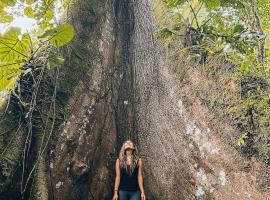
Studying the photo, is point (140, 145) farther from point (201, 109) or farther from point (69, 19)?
point (69, 19)

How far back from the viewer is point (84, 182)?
3.38 meters

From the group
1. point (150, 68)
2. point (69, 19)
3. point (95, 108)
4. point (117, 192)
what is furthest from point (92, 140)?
point (69, 19)

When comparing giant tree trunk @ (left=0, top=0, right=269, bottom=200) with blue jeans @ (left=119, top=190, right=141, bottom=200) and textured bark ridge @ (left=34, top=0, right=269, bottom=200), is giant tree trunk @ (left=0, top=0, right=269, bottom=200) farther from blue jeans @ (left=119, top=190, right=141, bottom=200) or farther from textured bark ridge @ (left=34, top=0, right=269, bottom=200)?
blue jeans @ (left=119, top=190, right=141, bottom=200)

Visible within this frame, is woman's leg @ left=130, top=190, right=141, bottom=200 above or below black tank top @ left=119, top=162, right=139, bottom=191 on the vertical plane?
below

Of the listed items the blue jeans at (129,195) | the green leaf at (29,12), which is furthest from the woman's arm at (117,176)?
the green leaf at (29,12)

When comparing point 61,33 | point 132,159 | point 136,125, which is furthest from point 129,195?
point 61,33

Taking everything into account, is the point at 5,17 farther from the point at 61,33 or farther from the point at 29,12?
the point at 61,33

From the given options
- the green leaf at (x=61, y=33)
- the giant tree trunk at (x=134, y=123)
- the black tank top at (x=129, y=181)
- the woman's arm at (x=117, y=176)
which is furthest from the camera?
the black tank top at (x=129, y=181)

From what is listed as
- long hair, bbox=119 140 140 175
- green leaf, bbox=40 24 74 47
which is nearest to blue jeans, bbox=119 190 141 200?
long hair, bbox=119 140 140 175

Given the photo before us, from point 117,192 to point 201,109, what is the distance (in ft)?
4.78

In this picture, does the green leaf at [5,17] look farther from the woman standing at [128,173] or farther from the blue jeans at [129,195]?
the blue jeans at [129,195]

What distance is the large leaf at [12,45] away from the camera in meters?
2.55

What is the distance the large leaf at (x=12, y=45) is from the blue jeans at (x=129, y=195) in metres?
2.09

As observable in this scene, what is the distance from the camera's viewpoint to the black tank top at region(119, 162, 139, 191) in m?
3.77
